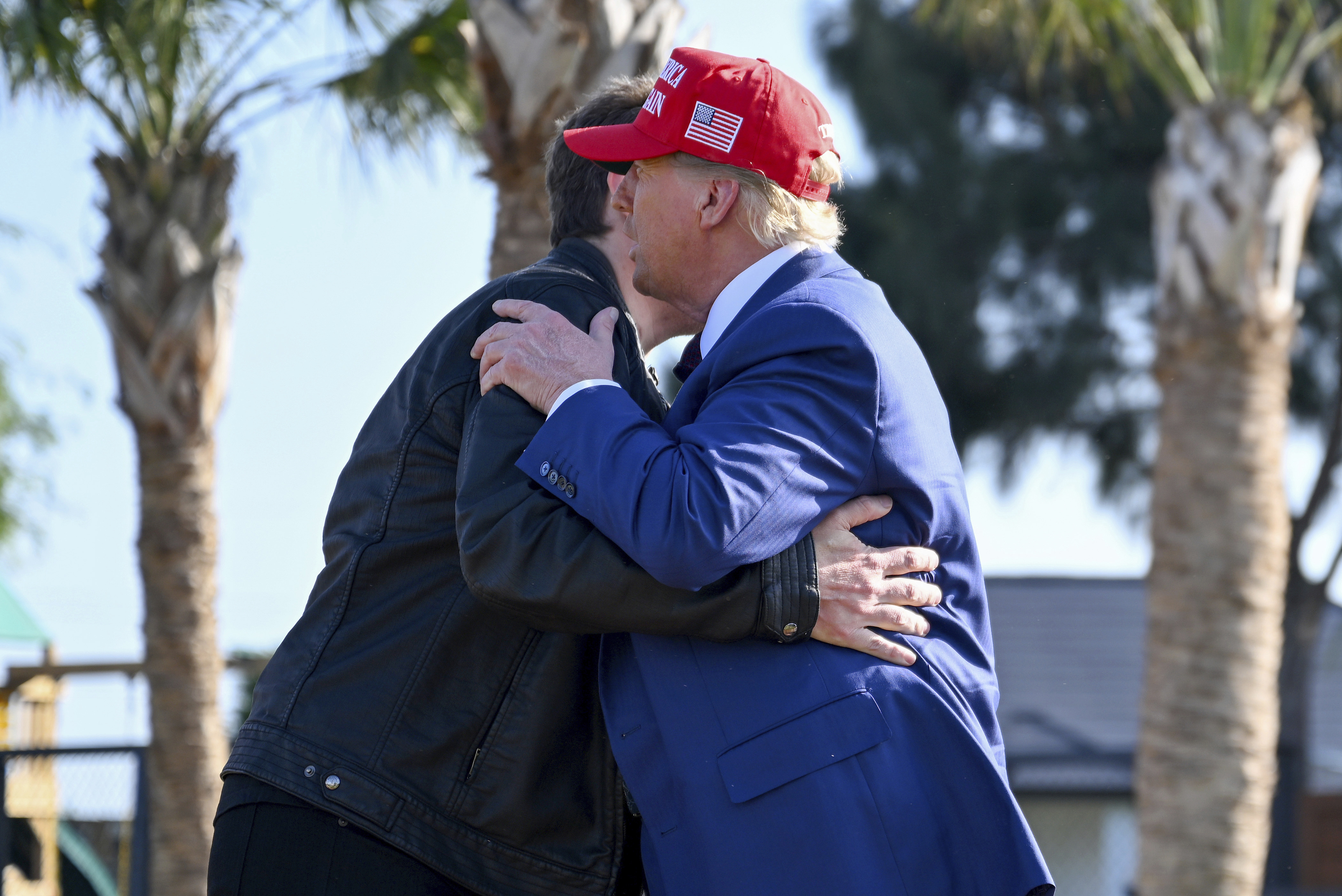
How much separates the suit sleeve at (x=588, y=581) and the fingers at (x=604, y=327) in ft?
0.93

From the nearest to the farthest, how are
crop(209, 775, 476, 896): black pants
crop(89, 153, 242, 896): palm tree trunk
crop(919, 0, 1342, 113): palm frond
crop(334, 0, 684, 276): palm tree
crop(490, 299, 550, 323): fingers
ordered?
crop(209, 775, 476, 896): black pants
crop(490, 299, 550, 323): fingers
crop(334, 0, 684, 276): palm tree
crop(919, 0, 1342, 113): palm frond
crop(89, 153, 242, 896): palm tree trunk

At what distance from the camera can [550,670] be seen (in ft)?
6.97

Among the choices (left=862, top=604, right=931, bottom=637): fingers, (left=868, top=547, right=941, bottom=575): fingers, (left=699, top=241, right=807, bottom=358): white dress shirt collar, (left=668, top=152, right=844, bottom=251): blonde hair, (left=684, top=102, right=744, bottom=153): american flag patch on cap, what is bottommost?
(left=862, top=604, right=931, bottom=637): fingers

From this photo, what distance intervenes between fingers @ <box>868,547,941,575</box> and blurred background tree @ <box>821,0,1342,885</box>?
12.8 m

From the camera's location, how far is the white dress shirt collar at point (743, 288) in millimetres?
2152

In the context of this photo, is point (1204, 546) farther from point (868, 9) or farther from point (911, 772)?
point (868, 9)

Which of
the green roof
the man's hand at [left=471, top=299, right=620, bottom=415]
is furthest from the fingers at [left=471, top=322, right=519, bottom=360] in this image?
the green roof

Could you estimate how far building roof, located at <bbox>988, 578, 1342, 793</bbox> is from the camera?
59.9 ft

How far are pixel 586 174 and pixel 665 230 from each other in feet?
1.17

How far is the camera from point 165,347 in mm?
7387

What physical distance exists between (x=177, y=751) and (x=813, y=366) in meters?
6.25

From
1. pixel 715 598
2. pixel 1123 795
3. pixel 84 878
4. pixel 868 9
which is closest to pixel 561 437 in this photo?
pixel 715 598

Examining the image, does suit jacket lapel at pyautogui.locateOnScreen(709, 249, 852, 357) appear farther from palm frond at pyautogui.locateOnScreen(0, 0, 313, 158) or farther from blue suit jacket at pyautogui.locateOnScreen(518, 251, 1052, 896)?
palm frond at pyautogui.locateOnScreen(0, 0, 313, 158)

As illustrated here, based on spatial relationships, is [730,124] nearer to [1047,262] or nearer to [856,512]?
[856,512]
